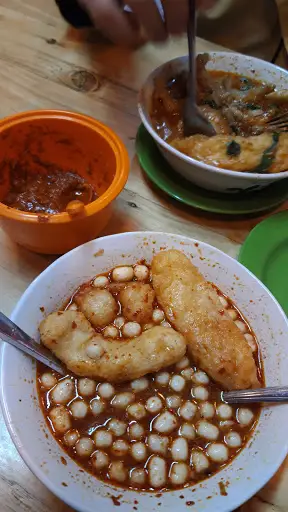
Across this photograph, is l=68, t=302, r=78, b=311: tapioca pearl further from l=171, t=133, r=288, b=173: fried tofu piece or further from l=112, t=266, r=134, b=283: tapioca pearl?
l=171, t=133, r=288, b=173: fried tofu piece

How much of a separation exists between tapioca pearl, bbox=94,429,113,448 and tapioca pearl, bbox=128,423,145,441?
Result: 0.04 m

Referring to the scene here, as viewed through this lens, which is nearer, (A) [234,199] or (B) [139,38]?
(A) [234,199]

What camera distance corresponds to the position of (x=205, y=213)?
4.00 ft

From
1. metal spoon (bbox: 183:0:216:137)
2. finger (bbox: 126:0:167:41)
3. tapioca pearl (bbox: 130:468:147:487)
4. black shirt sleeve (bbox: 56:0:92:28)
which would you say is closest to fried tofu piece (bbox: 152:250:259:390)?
tapioca pearl (bbox: 130:468:147:487)

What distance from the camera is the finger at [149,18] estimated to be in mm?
1255

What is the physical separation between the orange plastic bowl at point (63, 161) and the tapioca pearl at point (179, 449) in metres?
0.46

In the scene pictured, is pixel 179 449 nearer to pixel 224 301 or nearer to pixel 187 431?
pixel 187 431

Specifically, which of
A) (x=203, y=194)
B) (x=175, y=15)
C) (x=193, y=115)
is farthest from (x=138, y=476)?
(x=175, y=15)

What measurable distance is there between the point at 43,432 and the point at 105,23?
1161 mm

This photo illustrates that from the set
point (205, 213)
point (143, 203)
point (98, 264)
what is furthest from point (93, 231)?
point (205, 213)

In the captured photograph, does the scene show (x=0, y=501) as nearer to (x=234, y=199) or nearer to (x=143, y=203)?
(x=143, y=203)

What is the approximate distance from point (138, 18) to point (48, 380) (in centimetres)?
104

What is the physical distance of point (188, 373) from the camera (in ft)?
2.97

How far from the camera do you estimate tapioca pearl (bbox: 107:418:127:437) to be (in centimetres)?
83
